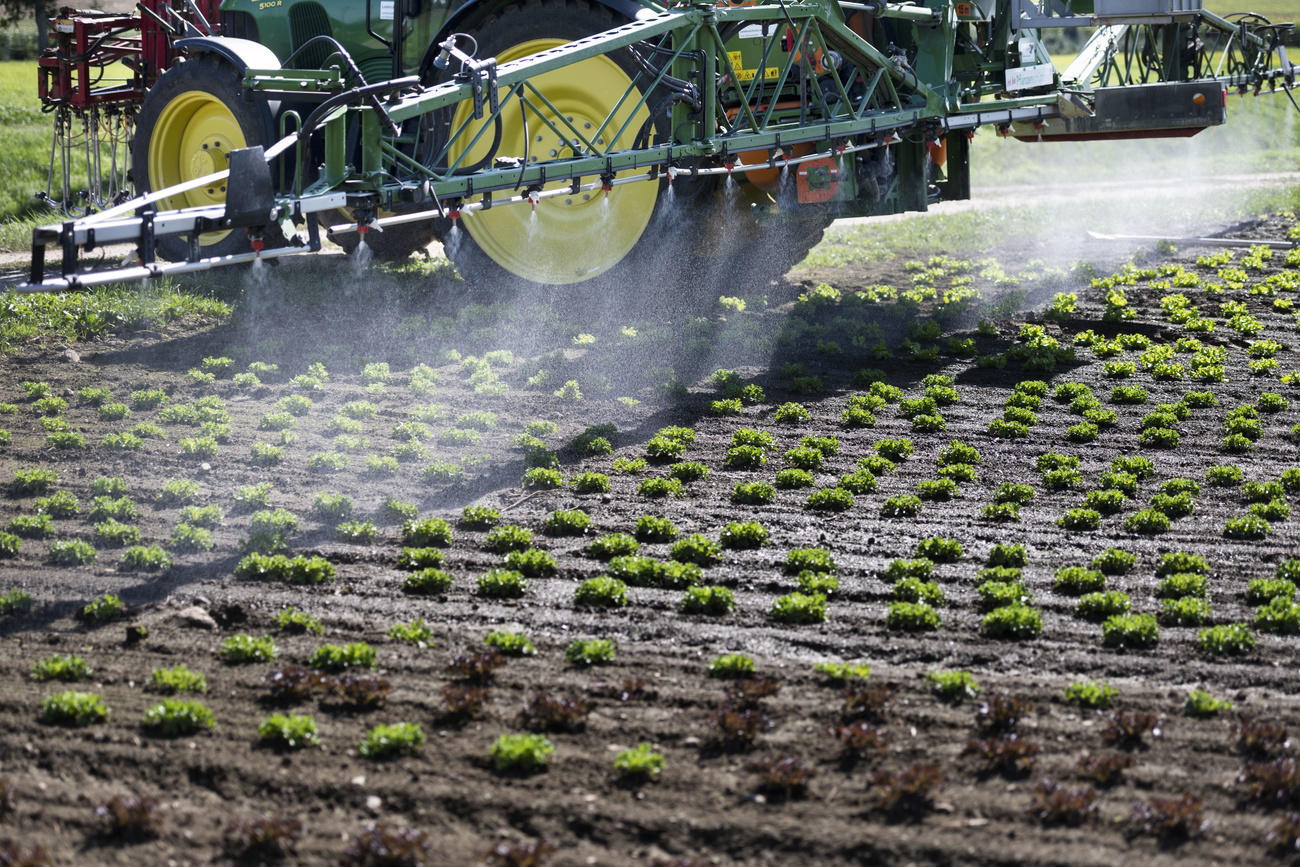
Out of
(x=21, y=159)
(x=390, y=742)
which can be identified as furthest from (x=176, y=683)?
(x=21, y=159)

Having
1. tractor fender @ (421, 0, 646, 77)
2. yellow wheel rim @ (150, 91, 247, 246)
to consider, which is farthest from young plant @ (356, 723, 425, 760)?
yellow wheel rim @ (150, 91, 247, 246)

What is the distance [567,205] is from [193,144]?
3.38 m

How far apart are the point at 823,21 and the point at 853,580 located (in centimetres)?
544

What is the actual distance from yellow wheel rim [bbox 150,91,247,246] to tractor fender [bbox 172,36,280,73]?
373 mm

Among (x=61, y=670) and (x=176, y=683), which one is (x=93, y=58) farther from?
(x=176, y=683)

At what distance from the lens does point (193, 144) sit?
36.7 feet

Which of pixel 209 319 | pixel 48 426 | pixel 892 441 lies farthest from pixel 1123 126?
pixel 48 426

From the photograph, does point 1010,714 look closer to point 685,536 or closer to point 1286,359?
point 685,536

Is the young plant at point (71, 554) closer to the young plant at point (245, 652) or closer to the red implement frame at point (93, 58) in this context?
the young plant at point (245, 652)

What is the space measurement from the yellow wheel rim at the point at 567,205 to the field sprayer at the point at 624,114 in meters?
0.02

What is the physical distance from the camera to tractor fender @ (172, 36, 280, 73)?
1029cm

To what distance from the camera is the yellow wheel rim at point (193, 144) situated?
10.9 metres

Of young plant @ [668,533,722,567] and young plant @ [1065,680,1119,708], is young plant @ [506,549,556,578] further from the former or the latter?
young plant @ [1065,680,1119,708]

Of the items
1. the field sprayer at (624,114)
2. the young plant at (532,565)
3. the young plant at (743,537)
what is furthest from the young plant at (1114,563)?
the field sprayer at (624,114)
